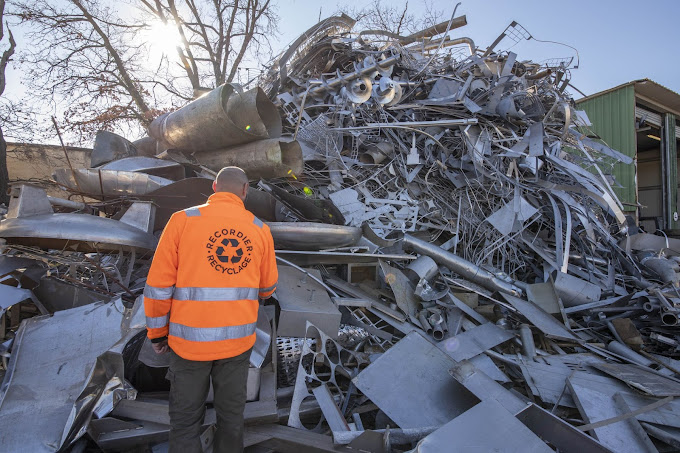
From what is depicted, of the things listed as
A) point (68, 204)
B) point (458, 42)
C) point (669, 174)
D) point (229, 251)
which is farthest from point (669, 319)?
point (669, 174)

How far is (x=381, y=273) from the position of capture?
370 centimetres

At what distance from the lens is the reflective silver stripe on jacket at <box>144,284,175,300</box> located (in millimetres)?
1666

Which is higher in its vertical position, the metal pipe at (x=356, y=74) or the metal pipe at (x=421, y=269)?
the metal pipe at (x=356, y=74)

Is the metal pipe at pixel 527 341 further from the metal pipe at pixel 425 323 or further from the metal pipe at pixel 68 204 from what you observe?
the metal pipe at pixel 68 204

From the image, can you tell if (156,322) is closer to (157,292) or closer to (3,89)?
(157,292)

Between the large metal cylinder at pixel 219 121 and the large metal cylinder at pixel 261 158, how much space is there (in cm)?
9

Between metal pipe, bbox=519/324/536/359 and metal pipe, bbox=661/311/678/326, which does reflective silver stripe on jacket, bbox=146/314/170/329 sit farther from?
metal pipe, bbox=661/311/678/326

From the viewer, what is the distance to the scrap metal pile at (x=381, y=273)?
79.6 inches

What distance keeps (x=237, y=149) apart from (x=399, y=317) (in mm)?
2632

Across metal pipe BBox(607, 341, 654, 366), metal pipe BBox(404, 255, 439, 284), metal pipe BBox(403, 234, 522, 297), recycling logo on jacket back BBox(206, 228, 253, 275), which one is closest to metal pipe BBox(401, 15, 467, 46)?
metal pipe BBox(403, 234, 522, 297)

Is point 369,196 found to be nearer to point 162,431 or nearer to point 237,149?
point 237,149

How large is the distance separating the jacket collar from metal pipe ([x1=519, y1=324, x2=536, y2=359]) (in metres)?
2.72

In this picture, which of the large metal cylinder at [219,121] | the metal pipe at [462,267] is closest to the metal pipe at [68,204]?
the large metal cylinder at [219,121]

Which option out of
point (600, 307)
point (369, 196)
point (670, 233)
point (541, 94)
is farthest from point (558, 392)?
point (670, 233)
